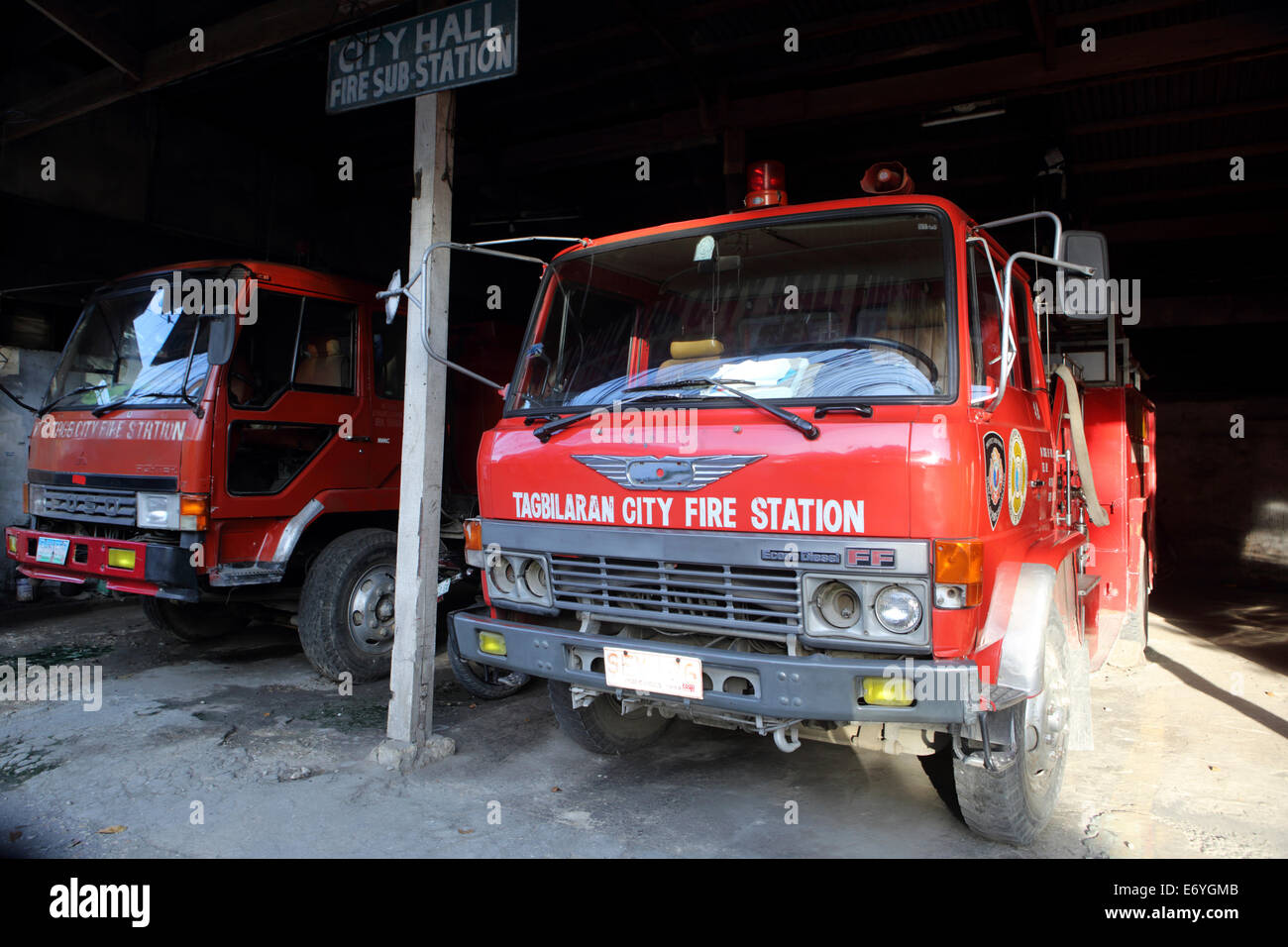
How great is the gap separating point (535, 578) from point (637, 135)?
4823 millimetres

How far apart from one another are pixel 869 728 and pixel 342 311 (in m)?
4.23

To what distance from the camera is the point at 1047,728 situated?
127 inches

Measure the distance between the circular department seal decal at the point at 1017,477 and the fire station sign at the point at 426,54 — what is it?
2.76 meters

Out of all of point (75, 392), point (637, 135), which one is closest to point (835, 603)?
point (75, 392)

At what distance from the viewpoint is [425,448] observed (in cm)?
410

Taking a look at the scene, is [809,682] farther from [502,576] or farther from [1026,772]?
[502,576]

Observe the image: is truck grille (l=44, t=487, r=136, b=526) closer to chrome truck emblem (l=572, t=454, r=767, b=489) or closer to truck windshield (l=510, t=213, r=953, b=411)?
truck windshield (l=510, t=213, r=953, b=411)

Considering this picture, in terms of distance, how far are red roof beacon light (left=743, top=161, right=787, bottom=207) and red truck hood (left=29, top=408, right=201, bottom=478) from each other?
328 cm

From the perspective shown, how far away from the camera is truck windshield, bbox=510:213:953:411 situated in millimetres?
3004

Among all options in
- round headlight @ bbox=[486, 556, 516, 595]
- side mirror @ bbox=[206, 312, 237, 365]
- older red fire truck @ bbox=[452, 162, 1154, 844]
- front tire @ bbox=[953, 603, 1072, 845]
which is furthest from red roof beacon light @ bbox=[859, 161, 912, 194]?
side mirror @ bbox=[206, 312, 237, 365]

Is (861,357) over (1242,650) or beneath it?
over
